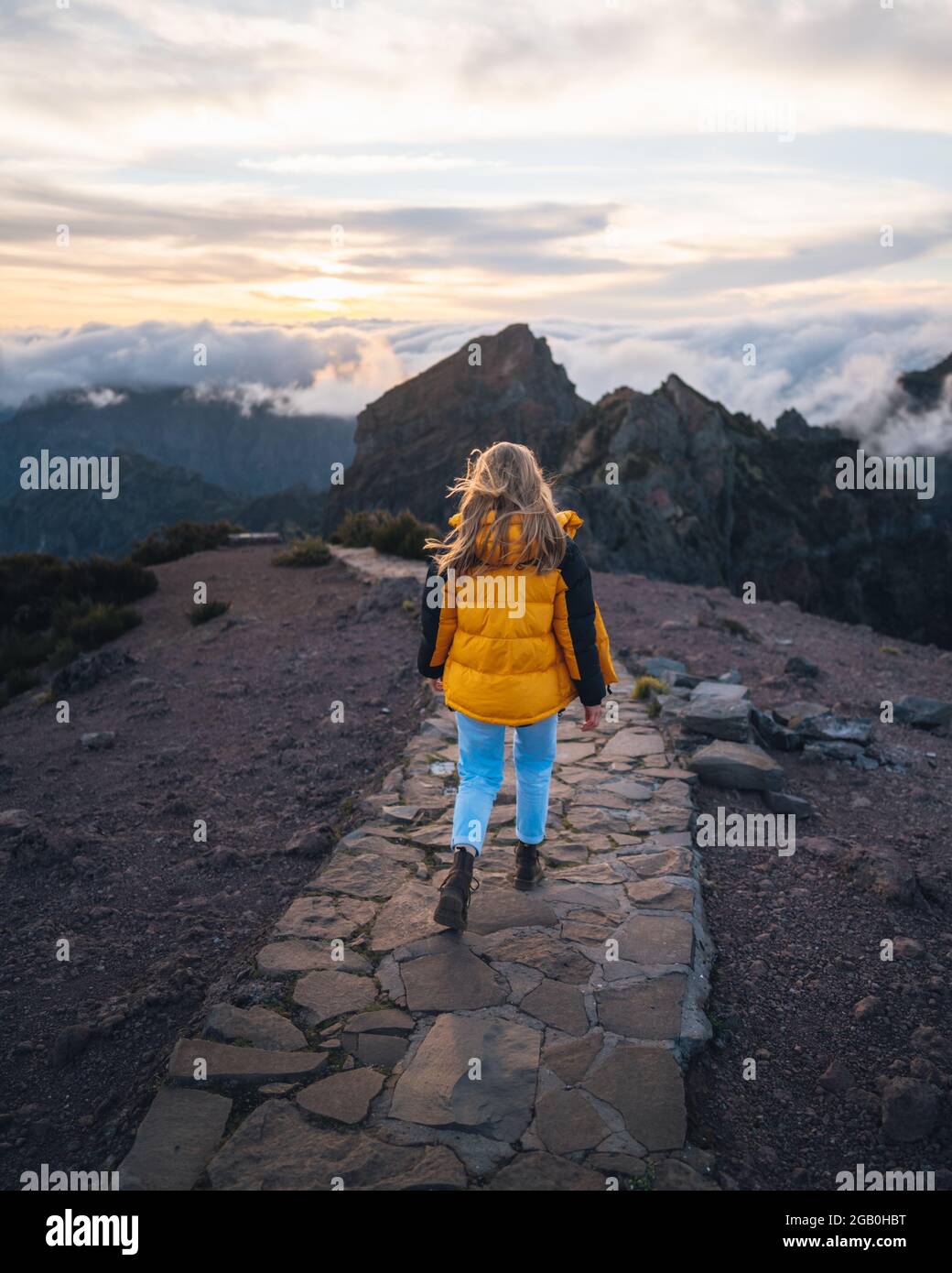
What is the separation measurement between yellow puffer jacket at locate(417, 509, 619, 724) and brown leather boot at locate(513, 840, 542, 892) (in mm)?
821

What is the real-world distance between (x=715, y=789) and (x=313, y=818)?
247cm

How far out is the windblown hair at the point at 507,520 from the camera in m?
3.40

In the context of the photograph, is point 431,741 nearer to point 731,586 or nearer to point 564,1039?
point 564,1039

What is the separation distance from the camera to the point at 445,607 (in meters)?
3.58

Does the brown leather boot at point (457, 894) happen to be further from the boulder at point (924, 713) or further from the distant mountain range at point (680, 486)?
the distant mountain range at point (680, 486)

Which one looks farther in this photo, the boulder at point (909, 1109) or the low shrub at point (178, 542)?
the low shrub at point (178, 542)

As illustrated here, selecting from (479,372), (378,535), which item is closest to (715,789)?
(378,535)

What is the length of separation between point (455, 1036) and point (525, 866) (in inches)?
44.5

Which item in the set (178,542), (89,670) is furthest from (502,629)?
(178,542)

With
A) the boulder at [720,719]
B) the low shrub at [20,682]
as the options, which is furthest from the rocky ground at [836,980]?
the low shrub at [20,682]

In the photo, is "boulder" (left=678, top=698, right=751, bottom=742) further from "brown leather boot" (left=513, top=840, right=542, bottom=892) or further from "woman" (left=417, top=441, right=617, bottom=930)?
"woman" (left=417, top=441, right=617, bottom=930)

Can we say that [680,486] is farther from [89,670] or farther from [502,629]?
[502,629]

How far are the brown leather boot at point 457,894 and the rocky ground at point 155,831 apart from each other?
86 cm

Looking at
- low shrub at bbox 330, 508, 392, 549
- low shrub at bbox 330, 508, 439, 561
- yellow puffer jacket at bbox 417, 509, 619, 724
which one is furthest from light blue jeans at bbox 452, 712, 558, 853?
low shrub at bbox 330, 508, 392, 549
